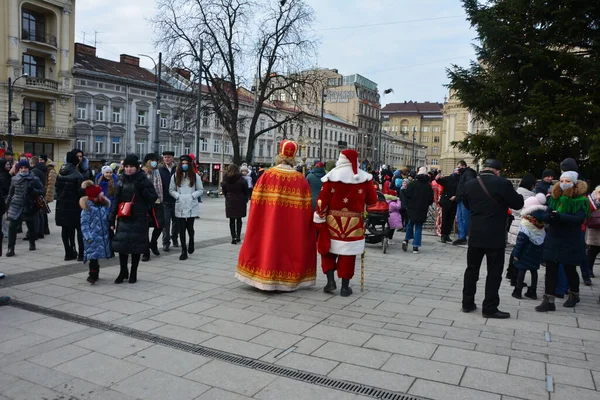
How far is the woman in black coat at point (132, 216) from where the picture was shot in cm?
696

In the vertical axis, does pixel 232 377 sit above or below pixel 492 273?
below

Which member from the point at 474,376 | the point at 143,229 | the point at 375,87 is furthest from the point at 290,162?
the point at 375,87

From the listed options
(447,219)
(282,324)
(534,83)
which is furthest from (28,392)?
(534,83)

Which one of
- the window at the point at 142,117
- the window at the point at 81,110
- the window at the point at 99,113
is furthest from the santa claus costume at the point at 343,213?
the window at the point at 142,117

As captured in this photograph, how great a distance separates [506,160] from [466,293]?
8911 millimetres

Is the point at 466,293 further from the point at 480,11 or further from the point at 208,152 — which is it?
the point at 208,152

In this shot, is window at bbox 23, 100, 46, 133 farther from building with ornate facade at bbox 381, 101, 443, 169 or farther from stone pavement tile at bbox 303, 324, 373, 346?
building with ornate facade at bbox 381, 101, 443, 169

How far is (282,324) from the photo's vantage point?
5.40 meters

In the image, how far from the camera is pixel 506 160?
545 inches

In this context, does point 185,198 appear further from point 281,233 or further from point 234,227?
point 281,233

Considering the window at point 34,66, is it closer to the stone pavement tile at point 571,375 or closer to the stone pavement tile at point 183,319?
the stone pavement tile at point 183,319

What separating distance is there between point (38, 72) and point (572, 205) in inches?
1799

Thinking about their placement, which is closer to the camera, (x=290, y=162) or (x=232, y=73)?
(x=290, y=162)

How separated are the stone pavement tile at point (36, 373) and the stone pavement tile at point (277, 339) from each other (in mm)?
1717
